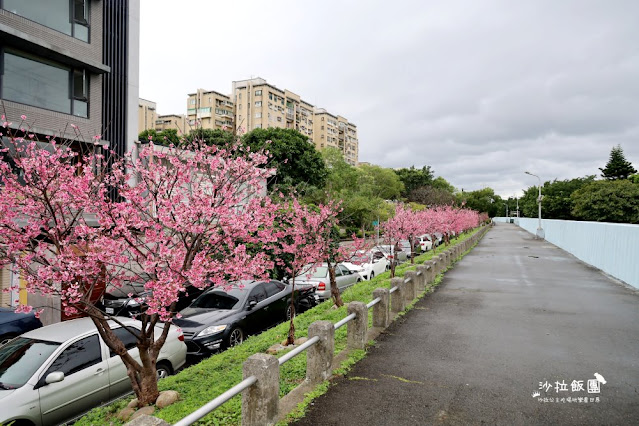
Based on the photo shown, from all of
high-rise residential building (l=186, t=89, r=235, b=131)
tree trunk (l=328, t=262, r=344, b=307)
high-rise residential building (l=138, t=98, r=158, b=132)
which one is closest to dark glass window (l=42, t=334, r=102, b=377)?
tree trunk (l=328, t=262, r=344, b=307)

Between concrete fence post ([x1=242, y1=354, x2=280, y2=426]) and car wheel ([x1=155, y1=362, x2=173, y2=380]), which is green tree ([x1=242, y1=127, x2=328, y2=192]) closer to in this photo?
car wheel ([x1=155, y1=362, x2=173, y2=380])

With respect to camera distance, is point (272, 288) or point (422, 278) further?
point (422, 278)

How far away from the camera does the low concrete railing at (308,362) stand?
458 centimetres

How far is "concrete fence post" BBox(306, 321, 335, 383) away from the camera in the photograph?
6047 mm

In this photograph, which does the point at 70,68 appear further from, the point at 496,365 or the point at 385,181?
the point at 385,181

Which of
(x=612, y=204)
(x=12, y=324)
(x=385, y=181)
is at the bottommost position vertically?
(x=12, y=324)

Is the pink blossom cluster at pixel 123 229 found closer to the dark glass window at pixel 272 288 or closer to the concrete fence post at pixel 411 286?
the dark glass window at pixel 272 288

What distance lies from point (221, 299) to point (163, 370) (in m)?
2.95

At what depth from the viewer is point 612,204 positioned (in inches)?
Answer: 1720

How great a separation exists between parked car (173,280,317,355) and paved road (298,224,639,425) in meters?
3.57

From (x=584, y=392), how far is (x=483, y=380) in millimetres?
1403

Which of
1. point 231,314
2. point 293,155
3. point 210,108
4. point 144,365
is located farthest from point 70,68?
point 210,108

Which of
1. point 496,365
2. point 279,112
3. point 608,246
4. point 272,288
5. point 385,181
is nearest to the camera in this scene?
point 496,365

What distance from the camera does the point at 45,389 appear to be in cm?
568
